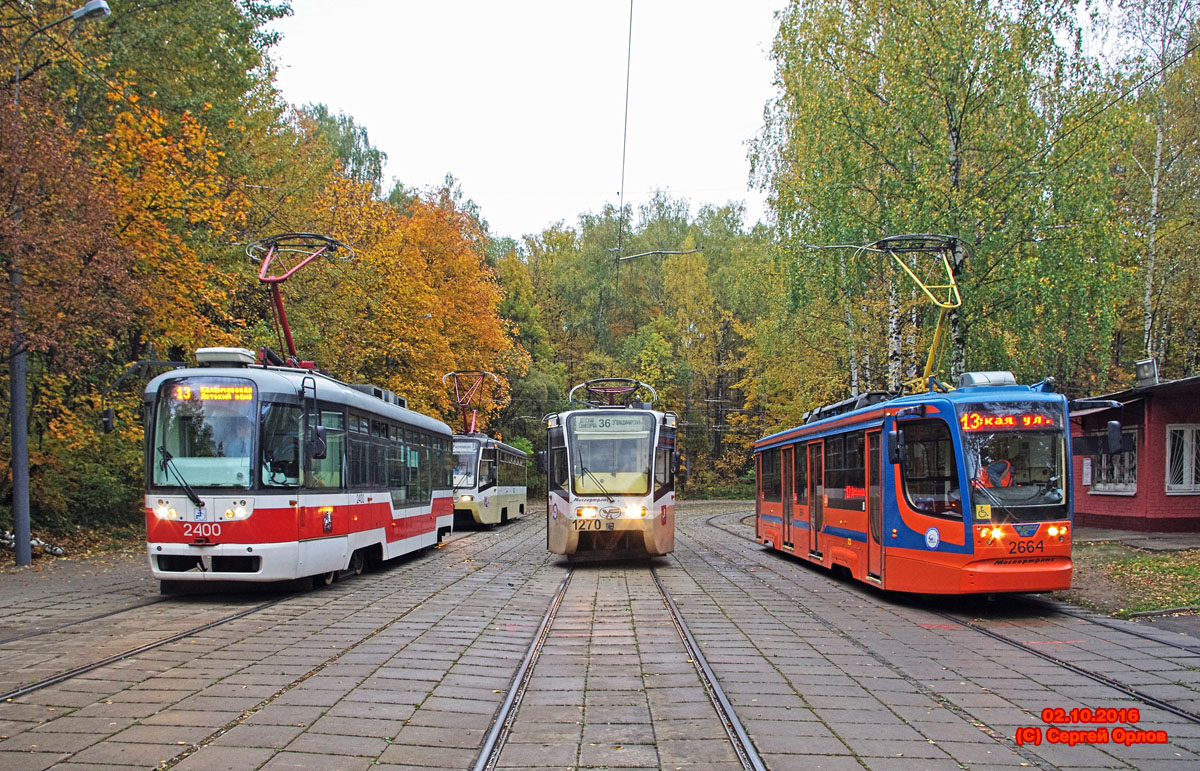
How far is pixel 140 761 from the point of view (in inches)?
196

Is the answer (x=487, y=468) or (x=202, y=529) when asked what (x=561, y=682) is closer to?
(x=202, y=529)

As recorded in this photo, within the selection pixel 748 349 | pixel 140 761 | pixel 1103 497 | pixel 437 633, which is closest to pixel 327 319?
pixel 437 633

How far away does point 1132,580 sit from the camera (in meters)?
13.5

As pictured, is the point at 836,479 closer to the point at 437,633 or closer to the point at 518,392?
the point at 437,633

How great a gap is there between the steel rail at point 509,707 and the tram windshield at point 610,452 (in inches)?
228

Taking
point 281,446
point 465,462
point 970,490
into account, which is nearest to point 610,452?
point 281,446

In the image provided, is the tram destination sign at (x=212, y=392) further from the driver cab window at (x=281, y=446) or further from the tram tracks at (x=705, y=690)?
the tram tracks at (x=705, y=690)

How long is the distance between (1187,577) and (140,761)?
1378 centimetres

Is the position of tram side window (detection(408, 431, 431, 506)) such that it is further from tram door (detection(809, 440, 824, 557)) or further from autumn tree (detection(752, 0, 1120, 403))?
autumn tree (detection(752, 0, 1120, 403))

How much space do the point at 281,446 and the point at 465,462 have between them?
58.3 ft

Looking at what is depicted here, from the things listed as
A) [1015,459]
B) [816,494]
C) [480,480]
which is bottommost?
[480,480]

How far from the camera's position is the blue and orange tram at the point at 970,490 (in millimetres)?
10836

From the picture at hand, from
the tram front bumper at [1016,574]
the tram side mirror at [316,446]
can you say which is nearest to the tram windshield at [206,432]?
the tram side mirror at [316,446]

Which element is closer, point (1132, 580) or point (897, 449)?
point (897, 449)
